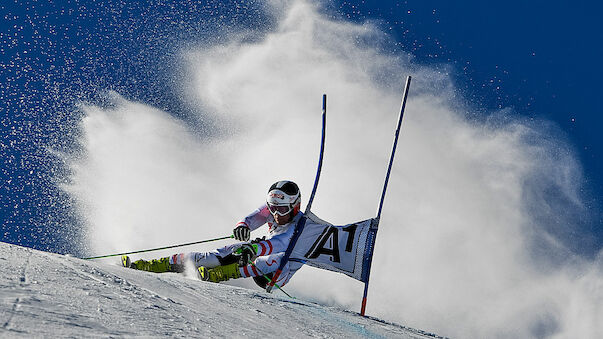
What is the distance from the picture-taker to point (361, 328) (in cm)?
518

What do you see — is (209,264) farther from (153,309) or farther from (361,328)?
(153,309)

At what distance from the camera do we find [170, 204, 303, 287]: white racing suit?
6.82m

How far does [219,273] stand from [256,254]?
60cm

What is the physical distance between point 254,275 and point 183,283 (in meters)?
2.52

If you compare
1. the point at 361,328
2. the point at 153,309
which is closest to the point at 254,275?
the point at 361,328

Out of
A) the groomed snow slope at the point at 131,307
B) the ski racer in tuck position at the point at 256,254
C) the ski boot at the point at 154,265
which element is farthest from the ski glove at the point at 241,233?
the groomed snow slope at the point at 131,307

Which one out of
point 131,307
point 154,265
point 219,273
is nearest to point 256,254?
point 219,273

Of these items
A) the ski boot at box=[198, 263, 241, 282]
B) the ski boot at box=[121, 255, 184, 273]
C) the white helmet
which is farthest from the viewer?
the white helmet

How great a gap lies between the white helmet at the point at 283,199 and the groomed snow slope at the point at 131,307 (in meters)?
2.05

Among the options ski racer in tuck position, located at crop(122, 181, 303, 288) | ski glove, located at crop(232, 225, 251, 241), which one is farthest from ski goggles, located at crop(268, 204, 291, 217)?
ski glove, located at crop(232, 225, 251, 241)

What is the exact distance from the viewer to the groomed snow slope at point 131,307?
2.59 metres

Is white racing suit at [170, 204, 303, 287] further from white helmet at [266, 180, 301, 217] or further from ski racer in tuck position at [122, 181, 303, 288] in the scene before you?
white helmet at [266, 180, 301, 217]

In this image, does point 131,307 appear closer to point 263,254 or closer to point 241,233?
point 263,254

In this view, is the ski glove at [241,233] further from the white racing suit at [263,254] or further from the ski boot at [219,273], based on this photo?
the ski boot at [219,273]
